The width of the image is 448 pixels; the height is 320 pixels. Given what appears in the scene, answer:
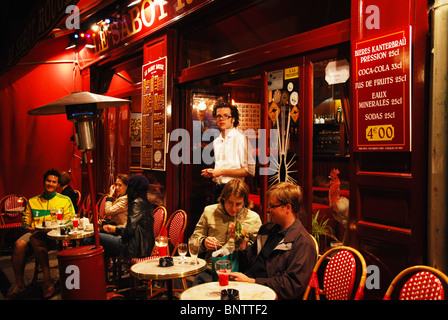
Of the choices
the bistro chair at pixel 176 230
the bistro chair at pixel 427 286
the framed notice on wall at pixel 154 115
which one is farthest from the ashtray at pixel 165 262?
the framed notice on wall at pixel 154 115

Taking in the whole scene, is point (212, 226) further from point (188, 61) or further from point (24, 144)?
point (24, 144)

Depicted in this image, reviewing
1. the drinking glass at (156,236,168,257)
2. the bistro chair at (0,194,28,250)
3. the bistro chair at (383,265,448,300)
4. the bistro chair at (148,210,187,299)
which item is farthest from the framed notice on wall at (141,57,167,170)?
the bistro chair at (383,265,448,300)

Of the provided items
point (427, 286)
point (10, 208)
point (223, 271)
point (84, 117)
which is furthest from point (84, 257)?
point (10, 208)

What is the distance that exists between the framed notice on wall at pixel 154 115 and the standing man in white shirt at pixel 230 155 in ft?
4.47

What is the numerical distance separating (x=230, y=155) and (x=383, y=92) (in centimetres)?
236

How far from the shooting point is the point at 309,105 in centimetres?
390

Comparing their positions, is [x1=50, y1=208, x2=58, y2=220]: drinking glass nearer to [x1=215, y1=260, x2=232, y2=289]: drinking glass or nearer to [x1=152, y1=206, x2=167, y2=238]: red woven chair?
[x1=152, y1=206, x2=167, y2=238]: red woven chair

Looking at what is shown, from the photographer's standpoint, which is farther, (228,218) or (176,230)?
(176,230)

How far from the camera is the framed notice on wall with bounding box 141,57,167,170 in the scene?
→ 243 inches

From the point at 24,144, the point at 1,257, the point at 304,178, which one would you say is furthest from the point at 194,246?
the point at 24,144

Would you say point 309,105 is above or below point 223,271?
above

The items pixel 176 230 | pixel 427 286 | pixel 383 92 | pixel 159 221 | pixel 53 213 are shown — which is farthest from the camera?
pixel 53 213

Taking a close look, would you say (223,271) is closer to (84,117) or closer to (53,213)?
(84,117)
